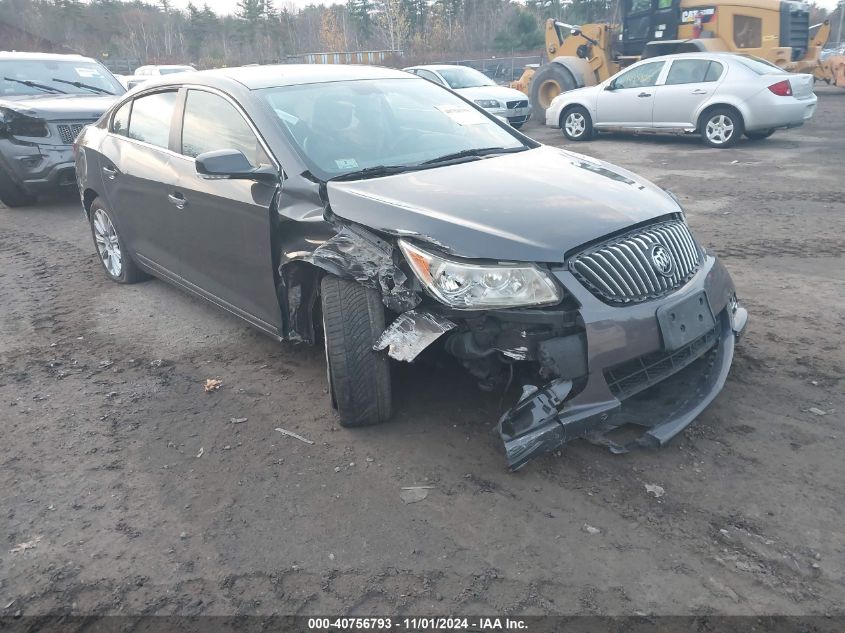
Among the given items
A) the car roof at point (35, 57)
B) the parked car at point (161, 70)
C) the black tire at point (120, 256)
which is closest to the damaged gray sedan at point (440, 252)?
the black tire at point (120, 256)

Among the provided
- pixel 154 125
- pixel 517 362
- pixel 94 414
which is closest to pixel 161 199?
pixel 154 125

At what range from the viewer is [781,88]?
439 inches

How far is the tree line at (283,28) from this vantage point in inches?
1941

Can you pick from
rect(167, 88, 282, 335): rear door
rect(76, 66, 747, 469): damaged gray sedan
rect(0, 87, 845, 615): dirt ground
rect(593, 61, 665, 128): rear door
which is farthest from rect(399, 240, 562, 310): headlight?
rect(593, 61, 665, 128): rear door

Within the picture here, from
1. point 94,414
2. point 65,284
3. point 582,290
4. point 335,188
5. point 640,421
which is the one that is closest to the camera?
point 582,290

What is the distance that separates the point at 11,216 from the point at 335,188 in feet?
24.3

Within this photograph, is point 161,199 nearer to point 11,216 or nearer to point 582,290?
point 582,290

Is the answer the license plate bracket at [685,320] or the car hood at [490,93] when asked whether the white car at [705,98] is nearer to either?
the car hood at [490,93]

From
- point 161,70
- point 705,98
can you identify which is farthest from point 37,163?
point 161,70

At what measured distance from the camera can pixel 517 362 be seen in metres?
3.00

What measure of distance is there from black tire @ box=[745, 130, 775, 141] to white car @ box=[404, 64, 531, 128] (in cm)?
481

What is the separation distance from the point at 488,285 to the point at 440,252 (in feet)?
0.86

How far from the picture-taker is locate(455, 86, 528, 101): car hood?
14734 millimetres

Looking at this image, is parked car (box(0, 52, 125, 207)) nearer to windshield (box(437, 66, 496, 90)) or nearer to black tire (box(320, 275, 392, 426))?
black tire (box(320, 275, 392, 426))
